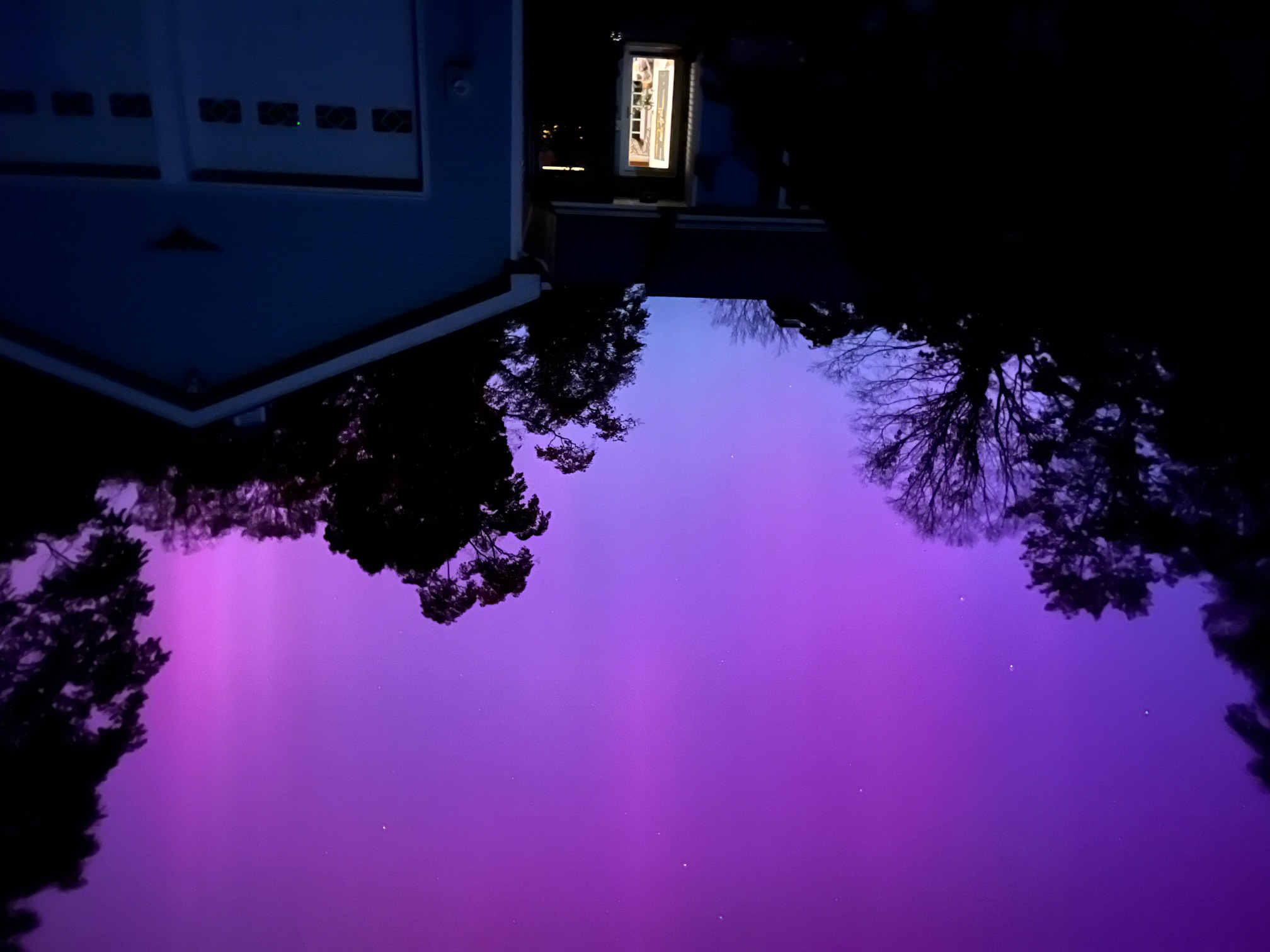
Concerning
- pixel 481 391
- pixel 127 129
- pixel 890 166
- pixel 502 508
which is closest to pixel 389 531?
pixel 502 508

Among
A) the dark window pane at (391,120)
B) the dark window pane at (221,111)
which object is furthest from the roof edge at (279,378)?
the dark window pane at (221,111)

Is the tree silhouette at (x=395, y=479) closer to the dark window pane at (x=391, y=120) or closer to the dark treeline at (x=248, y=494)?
the dark treeline at (x=248, y=494)

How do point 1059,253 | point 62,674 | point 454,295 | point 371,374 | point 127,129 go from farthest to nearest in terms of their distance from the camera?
point 1059,253
point 371,374
point 62,674
point 454,295
point 127,129

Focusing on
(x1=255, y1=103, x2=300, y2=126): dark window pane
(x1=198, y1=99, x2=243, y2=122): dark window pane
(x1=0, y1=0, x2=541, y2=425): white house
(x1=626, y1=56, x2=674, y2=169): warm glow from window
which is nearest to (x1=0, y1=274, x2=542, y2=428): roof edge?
(x1=0, y1=0, x2=541, y2=425): white house

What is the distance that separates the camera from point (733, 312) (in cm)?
1378

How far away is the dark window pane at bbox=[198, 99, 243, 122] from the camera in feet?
33.6

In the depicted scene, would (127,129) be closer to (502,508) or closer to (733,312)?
(502,508)

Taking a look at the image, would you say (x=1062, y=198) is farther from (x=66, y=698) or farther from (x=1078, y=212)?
(x=66, y=698)

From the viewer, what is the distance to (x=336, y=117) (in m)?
10.5

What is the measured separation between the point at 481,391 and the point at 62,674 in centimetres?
719

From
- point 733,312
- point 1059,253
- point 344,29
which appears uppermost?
point 344,29

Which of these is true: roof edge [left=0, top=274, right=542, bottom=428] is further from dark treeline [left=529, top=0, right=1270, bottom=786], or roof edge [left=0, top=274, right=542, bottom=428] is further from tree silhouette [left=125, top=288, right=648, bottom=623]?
dark treeline [left=529, top=0, right=1270, bottom=786]

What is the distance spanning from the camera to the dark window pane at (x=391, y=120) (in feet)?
34.4

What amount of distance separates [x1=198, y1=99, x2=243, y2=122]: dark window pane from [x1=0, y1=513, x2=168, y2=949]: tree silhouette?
5.96 m
